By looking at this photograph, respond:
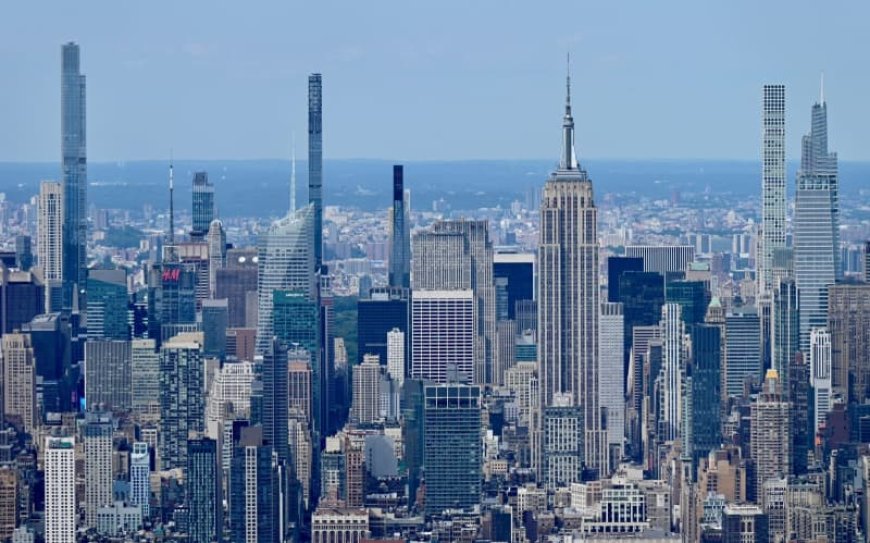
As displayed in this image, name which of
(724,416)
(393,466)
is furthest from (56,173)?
(724,416)

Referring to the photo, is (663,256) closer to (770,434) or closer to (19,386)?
(770,434)

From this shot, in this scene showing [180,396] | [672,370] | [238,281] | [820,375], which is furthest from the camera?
[238,281]

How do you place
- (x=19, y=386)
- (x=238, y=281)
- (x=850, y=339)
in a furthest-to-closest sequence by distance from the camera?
(x=238, y=281) → (x=850, y=339) → (x=19, y=386)

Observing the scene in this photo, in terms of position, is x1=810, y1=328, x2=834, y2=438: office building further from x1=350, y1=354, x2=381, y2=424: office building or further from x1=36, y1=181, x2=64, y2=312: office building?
x1=36, y1=181, x2=64, y2=312: office building

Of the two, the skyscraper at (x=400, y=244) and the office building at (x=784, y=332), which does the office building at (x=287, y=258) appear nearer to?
the skyscraper at (x=400, y=244)

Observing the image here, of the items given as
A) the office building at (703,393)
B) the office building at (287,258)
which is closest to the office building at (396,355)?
the office building at (287,258)

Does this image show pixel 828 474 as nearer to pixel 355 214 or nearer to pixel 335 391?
pixel 335 391

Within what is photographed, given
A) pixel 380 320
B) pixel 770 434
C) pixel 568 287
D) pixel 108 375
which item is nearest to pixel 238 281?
pixel 380 320
